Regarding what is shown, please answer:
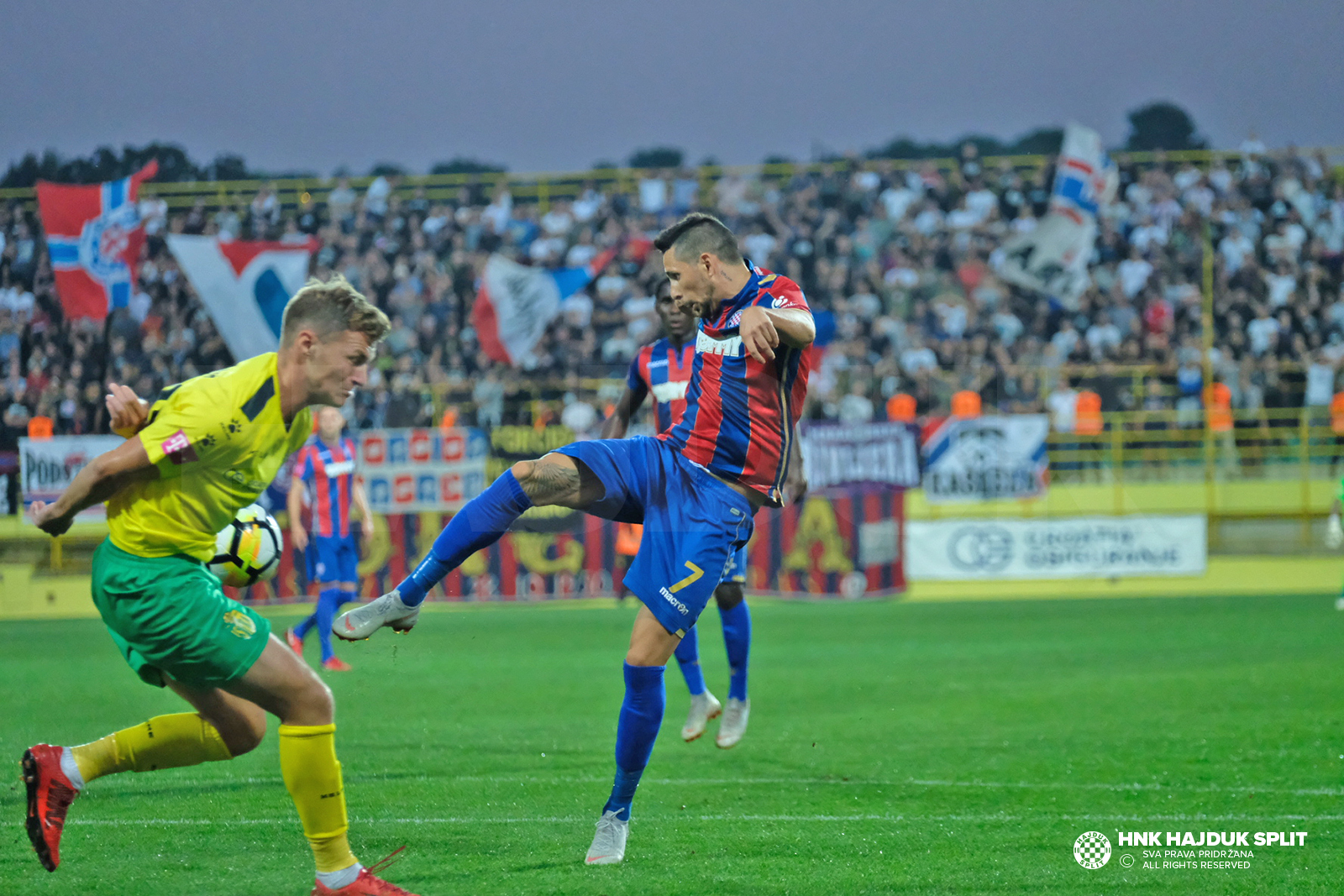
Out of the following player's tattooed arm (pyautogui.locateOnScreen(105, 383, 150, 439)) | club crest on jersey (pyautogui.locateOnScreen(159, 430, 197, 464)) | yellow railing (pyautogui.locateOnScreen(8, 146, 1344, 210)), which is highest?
yellow railing (pyautogui.locateOnScreen(8, 146, 1344, 210))

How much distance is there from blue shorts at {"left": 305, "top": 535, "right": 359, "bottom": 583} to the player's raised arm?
7837 mm

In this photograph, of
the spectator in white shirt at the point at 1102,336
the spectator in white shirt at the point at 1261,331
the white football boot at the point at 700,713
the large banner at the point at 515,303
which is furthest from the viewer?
the spectator in white shirt at the point at 1102,336

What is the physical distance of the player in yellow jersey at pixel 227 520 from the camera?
4242 mm

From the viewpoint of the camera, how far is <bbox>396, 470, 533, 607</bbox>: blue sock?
16.8ft

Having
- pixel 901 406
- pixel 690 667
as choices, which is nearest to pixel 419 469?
pixel 901 406

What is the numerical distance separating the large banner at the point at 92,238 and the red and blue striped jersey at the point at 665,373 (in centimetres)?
665

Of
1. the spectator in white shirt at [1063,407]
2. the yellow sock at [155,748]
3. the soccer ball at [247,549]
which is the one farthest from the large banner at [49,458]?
the spectator in white shirt at [1063,407]

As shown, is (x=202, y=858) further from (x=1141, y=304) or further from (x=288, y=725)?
(x=1141, y=304)

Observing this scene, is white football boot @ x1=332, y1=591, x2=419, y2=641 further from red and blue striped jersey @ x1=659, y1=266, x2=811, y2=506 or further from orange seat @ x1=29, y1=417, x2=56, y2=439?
orange seat @ x1=29, y1=417, x2=56, y2=439

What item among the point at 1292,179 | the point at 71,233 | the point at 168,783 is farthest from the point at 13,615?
the point at 1292,179

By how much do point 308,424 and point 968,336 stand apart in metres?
20.4

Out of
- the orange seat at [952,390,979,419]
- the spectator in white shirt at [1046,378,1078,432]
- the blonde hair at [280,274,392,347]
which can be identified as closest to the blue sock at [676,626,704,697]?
the blonde hair at [280,274,392,347]

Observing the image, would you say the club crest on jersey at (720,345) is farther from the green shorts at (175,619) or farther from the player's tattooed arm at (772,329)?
the green shorts at (175,619)

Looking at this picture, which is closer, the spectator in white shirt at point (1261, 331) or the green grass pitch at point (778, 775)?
the green grass pitch at point (778, 775)
